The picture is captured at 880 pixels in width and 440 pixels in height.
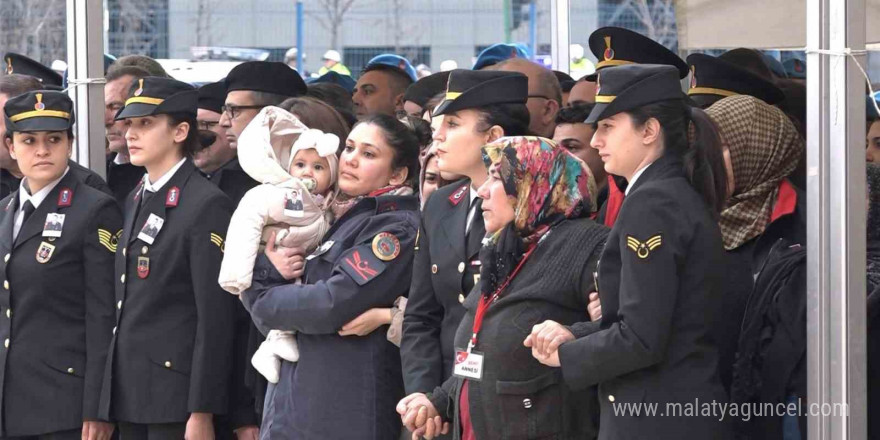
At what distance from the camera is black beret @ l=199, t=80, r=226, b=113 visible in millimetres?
5773

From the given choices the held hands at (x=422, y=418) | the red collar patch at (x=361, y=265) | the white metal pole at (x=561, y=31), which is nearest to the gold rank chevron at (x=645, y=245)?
the held hands at (x=422, y=418)

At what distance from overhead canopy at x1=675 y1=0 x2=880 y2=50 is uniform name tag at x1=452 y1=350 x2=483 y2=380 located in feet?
7.59

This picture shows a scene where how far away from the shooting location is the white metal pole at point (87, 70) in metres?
5.21

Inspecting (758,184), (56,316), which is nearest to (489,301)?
(758,184)

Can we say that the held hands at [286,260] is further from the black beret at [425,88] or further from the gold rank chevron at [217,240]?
the black beret at [425,88]

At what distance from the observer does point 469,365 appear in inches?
132

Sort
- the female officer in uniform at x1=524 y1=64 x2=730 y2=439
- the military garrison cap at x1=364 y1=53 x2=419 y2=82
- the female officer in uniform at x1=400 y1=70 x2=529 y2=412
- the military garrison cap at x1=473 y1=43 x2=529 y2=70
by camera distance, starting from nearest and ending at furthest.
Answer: the female officer in uniform at x1=524 y1=64 x2=730 y2=439 → the female officer in uniform at x1=400 y1=70 x2=529 y2=412 → the military garrison cap at x1=473 y1=43 x2=529 y2=70 → the military garrison cap at x1=364 y1=53 x2=419 y2=82

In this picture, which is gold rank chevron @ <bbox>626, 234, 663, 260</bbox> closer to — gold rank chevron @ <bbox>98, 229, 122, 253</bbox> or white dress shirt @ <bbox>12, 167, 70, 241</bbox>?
gold rank chevron @ <bbox>98, 229, 122, 253</bbox>

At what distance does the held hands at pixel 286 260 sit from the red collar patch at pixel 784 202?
1473 millimetres

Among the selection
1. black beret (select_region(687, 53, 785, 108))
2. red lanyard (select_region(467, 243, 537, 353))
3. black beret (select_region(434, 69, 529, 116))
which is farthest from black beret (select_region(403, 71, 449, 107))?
red lanyard (select_region(467, 243, 537, 353))

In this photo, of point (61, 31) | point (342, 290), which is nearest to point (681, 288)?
point (342, 290)

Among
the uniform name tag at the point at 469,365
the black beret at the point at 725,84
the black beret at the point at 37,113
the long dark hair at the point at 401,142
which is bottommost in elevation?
the uniform name tag at the point at 469,365

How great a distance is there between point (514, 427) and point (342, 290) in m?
0.88

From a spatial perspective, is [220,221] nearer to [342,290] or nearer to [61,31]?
[342,290]
